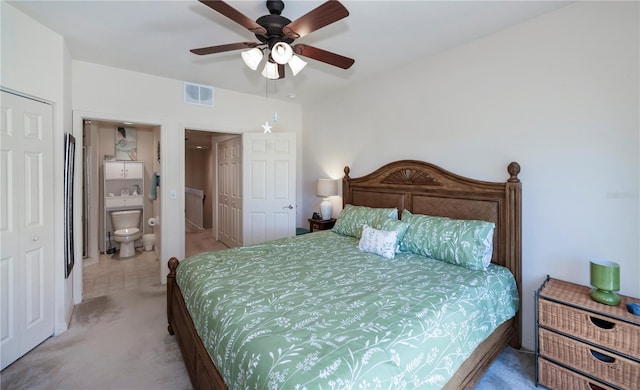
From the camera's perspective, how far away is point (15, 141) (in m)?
2.14

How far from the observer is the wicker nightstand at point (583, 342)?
5.26 feet

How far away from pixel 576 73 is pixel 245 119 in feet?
12.4

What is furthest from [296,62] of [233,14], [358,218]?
[358,218]

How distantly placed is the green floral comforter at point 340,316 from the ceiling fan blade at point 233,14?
1588 mm

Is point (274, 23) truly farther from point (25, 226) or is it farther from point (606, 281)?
point (606, 281)

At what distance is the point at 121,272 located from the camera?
4180mm

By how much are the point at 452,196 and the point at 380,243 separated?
0.88 meters

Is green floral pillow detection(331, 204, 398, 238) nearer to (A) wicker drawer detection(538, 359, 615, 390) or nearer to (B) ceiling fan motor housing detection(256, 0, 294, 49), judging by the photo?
(A) wicker drawer detection(538, 359, 615, 390)

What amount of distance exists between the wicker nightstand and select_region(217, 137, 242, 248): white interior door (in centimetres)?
412

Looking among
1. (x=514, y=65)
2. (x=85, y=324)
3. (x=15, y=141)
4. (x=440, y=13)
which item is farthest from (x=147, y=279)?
(x=514, y=65)

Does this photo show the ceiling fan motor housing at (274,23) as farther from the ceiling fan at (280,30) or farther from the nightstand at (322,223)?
the nightstand at (322,223)

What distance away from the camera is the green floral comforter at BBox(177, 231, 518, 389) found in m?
1.12

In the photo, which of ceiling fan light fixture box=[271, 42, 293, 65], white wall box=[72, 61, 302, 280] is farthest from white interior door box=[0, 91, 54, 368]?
ceiling fan light fixture box=[271, 42, 293, 65]

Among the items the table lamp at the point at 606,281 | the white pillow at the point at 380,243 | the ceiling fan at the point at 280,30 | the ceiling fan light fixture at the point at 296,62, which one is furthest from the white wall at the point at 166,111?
the table lamp at the point at 606,281
